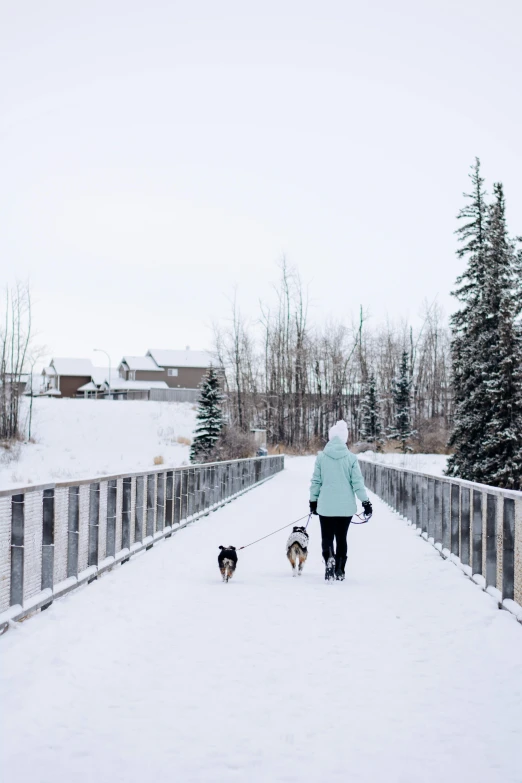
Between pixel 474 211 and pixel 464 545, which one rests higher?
pixel 474 211

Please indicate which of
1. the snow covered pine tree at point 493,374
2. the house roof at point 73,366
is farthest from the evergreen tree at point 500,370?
the house roof at point 73,366

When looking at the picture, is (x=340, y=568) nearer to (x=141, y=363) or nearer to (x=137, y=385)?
(x=137, y=385)

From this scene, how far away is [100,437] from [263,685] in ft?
217

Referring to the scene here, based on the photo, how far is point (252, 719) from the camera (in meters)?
4.52

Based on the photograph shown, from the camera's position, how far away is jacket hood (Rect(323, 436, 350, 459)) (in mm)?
9734

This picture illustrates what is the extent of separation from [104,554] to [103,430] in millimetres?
63728

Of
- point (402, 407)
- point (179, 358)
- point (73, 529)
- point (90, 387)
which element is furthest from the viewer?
point (90, 387)

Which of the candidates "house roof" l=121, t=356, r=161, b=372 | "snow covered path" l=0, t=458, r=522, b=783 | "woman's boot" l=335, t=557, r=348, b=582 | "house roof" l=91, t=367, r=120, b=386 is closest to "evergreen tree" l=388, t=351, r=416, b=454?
"house roof" l=121, t=356, r=161, b=372

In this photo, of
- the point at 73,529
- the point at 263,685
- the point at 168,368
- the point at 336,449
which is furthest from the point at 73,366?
the point at 263,685

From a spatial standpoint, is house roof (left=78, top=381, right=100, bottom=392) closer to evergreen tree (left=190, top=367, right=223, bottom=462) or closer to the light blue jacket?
evergreen tree (left=190, top=367, right=223, bottom=462)

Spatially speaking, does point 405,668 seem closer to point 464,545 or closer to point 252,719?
point 252,719

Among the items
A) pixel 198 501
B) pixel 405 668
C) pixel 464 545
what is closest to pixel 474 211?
pixel 198 501

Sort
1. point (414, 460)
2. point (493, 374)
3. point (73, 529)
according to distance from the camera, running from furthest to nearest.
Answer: point (414, 460)
point (493, 374)
point (73, 529)

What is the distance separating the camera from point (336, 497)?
958 cm
